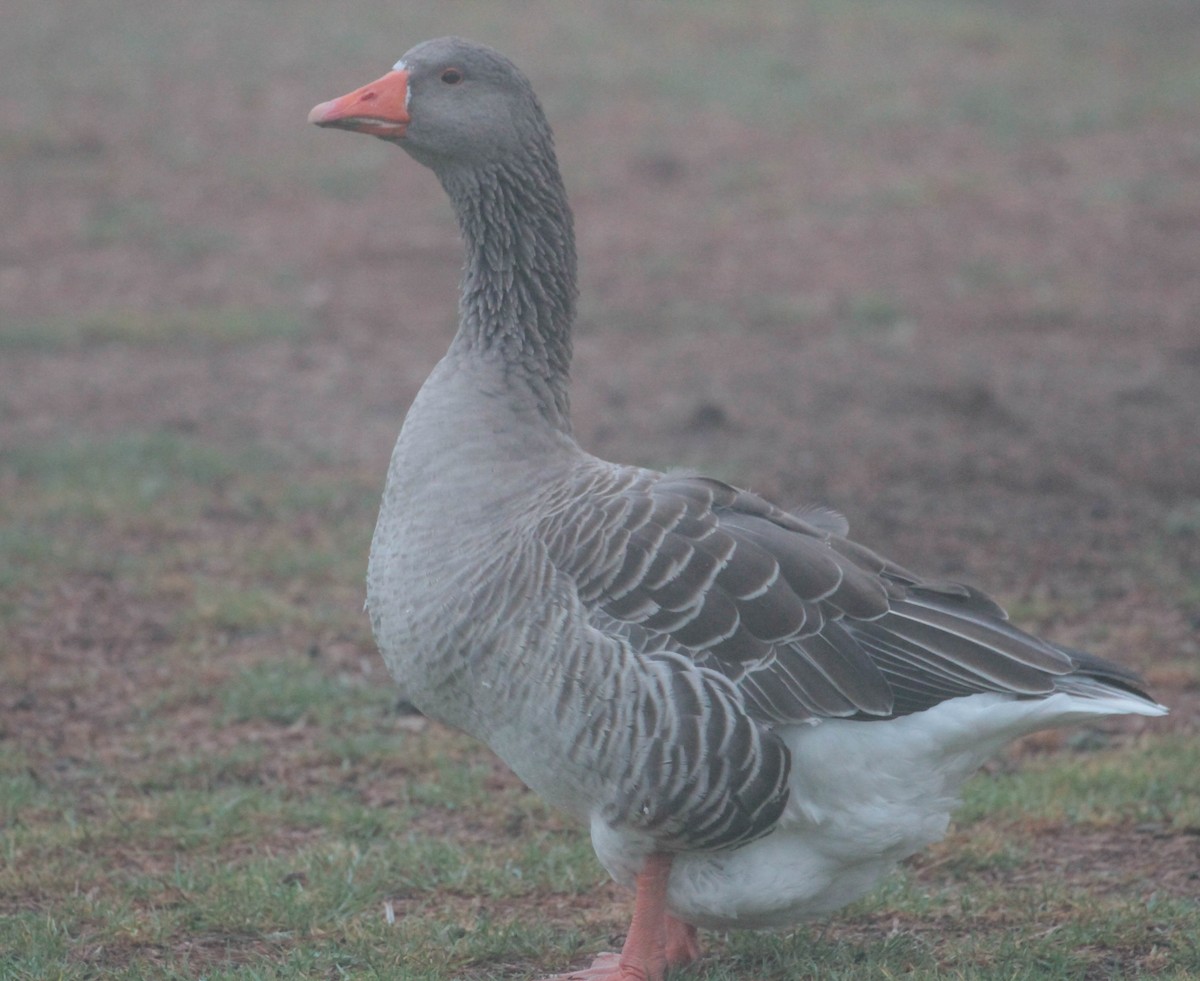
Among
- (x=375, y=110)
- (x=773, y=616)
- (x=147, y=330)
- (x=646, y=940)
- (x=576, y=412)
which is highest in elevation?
(x=375, y=110)

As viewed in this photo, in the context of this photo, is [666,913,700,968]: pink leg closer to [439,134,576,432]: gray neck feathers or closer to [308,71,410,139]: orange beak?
[439,134,576,432]: gray neck feathers

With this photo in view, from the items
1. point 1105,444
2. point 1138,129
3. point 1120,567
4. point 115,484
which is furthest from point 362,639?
point 1138,129

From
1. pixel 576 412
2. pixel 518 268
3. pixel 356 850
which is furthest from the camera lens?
pixel 576 412

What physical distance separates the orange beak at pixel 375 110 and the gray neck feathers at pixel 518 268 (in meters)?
0.27

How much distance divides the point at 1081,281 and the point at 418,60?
29.2 ft

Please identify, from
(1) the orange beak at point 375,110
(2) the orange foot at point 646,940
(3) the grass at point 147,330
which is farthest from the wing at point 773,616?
(3) the grass at point 147,330

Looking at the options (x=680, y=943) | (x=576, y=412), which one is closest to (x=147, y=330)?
(x=576, y=412)

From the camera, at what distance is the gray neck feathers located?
4848 millimetres

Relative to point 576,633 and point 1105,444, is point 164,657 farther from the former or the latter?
point 1105,444

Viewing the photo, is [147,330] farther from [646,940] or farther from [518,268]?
[646,940]

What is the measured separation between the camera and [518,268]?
4.91 meters

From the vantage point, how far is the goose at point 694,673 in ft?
13.4

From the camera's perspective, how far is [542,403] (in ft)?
15.9

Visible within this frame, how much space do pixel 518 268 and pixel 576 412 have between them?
4990 millimetres
